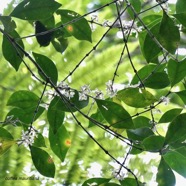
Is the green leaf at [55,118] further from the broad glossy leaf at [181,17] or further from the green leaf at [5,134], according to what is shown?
the broad glossy leaf at [181,17]

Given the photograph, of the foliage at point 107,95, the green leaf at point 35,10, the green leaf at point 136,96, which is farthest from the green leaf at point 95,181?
the green leaf at point 35,10

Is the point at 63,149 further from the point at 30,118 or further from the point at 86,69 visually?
the point at 86,69

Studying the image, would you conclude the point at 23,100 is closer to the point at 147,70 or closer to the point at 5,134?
the point at 5,134

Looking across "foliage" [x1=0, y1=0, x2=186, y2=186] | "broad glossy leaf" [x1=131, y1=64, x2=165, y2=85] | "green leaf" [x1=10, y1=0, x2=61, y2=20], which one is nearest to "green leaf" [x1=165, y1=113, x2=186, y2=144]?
"foliage" [x1=0, y1=0, x2=186, y2=186]

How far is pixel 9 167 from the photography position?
140 centimetres

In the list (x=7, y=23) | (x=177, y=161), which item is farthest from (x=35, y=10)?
(x=177, y=161)

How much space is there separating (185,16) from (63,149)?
24cm

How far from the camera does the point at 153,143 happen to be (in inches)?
17.3

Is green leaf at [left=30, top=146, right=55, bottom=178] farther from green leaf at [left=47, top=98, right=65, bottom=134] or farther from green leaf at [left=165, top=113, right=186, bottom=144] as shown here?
green leaf at [left=165, top=113, right=186, bottom=144]

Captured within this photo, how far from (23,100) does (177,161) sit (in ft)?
0.72

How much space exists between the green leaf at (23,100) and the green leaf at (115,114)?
10 cm

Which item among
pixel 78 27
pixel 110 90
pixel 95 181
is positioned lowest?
pixel 95 181

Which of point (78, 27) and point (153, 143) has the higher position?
point (78, 27)

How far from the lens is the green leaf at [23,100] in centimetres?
50
